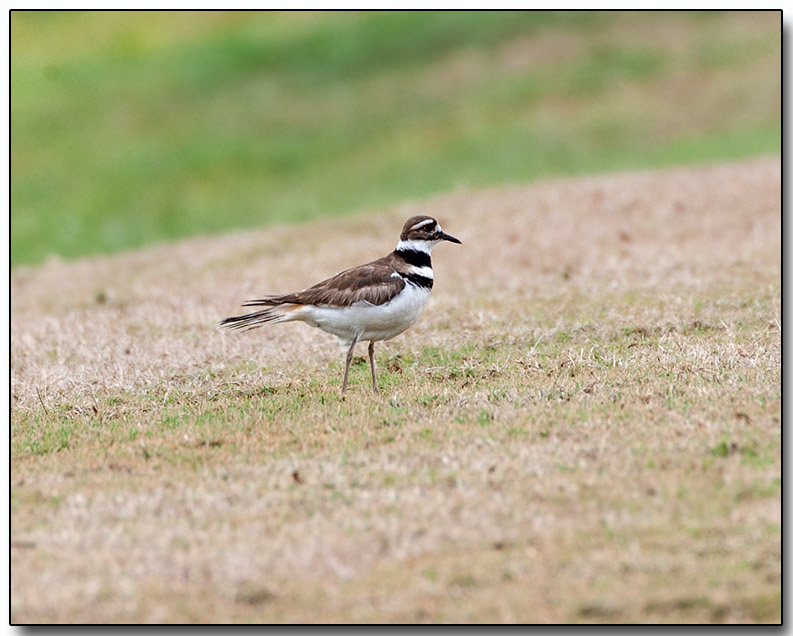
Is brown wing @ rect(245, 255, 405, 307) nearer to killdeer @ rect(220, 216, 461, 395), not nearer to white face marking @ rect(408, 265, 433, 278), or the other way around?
killdeer @ rect(220, 216, 461, 395)

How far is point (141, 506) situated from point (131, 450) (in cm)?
121

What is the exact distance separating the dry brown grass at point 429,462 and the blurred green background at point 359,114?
1372cm

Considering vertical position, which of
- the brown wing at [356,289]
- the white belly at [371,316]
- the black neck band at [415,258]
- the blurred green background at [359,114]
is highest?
the blurred green background at [359,114]

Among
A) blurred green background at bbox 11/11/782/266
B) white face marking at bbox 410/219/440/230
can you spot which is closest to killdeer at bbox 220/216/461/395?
Result: white face marking at bbox 410/219/440/230

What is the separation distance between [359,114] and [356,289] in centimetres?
2527

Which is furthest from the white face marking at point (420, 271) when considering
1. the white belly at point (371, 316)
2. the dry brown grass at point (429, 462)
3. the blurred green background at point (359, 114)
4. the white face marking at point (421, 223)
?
the blurred green background at point (359, 114)

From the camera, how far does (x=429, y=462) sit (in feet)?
25.0

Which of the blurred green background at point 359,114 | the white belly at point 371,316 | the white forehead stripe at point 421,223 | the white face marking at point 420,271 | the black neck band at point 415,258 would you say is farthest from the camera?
the blurred green background at point 359,114

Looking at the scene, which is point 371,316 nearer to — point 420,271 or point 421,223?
point 420,271

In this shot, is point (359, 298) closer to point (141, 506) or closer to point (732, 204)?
point (141, 506)

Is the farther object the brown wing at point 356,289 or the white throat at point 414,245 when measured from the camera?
the white throat at point 414,245

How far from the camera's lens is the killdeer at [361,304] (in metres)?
9.48

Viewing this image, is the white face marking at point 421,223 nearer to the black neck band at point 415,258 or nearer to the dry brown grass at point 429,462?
the black neck band at point 415,258

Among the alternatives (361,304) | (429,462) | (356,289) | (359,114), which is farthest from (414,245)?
(359,114)
